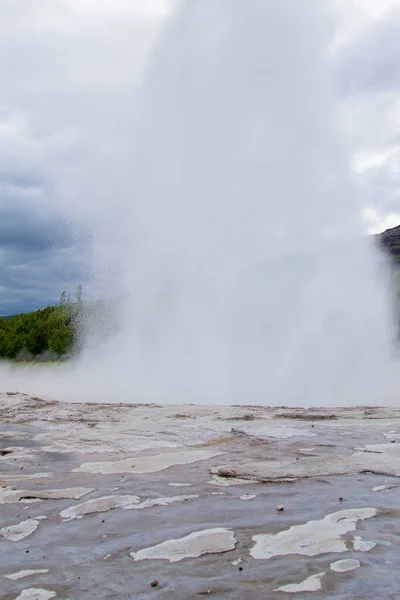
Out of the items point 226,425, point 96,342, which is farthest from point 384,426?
point 96,342

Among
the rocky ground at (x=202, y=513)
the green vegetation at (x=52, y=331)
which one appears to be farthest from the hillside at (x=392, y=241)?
the rocky ground at (x=202, y=513)

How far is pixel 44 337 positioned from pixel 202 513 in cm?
5361

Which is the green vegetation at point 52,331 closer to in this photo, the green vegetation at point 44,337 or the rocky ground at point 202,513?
the green vegetation at point 44,337

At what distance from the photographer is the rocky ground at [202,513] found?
13.0ft

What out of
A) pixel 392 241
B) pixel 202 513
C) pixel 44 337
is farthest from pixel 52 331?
pixel 392 241

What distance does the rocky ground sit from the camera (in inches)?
156

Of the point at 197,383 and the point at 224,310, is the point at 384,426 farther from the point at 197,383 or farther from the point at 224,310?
the point at 224,310

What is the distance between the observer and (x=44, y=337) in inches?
2242

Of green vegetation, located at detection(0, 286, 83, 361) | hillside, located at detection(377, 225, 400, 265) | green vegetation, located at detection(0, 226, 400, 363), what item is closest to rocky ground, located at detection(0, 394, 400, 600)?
green vegetation, located at detection(0, 226, 400, 363)

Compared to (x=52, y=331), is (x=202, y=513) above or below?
below

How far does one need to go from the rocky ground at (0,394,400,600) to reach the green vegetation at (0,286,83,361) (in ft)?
131

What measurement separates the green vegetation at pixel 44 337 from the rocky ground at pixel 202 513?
39848mm

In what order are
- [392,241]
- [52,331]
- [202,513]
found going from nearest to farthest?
[202,513] → [52,331] → [392,241]

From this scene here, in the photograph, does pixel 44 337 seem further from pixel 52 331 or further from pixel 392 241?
pixel 392 241
